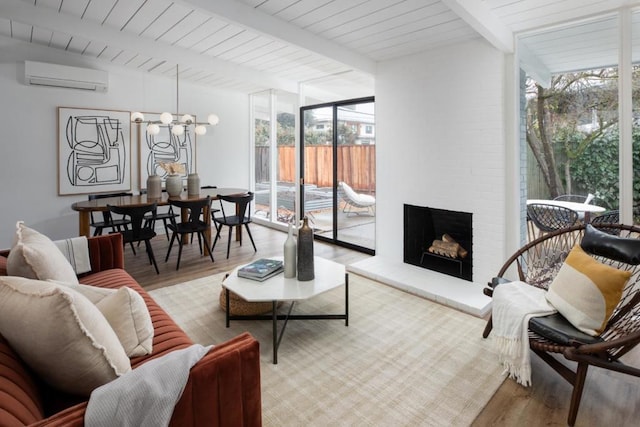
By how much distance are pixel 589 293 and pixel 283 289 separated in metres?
1.78

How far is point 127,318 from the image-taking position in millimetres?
1486

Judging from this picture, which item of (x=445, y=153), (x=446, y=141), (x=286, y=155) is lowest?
(x=445, y=153)

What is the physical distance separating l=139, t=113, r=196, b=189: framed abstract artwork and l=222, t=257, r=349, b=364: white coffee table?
3.69 meters

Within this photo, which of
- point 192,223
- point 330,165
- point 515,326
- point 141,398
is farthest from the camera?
point 330,165

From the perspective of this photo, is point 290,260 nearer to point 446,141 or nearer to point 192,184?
point 446,141

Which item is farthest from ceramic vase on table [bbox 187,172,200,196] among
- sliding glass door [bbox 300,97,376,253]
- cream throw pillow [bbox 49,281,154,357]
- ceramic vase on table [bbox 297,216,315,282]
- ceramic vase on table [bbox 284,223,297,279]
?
cream throw pillow [bbox 49,281,154,357]

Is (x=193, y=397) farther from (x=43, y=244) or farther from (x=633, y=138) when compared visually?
(x=633, y=138)

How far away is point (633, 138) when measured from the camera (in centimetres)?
282

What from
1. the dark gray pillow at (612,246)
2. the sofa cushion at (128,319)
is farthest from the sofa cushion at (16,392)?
the dark gray pillow at (612,246)

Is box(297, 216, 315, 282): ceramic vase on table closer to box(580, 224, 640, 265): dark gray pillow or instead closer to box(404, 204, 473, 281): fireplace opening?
box(580, 224, 640, 265): dark gray pillow

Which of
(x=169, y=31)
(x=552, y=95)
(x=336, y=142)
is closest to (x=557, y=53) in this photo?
(x=552, y=95)

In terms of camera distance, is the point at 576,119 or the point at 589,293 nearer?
the point at 589,293

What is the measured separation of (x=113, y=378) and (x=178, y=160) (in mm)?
5484

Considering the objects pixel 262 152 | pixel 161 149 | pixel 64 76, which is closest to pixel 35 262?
pixel 64 76
